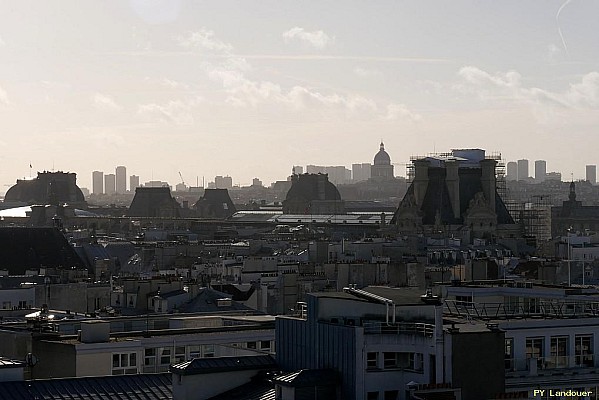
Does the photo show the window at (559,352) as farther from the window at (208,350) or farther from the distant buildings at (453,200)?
the distant buildings at (453,200)

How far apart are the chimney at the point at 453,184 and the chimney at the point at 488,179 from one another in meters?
2.25

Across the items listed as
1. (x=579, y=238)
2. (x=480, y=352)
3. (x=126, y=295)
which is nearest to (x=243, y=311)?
(x=126, y=295)

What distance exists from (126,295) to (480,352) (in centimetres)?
3938

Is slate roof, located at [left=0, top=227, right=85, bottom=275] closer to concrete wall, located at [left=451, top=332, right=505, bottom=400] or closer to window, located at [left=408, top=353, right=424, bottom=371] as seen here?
window, located at [left=408, top=353, right=424, bottom=371]

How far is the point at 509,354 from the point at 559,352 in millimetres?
1492

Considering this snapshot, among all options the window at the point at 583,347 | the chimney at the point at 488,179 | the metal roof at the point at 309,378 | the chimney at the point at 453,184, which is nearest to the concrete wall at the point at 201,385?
the metal roof at the point at 309,378

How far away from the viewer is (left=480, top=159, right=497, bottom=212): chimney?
488 ft

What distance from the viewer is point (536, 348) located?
30.8m

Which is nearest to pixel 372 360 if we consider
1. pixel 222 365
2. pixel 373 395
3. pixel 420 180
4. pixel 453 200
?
pixel 373 395

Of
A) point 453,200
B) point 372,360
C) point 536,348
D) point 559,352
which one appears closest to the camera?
point 372,360

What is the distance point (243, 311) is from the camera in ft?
185

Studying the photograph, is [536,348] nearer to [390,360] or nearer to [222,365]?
[390,360]

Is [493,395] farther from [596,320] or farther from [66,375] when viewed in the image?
[66,375]

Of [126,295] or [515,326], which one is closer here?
[515,326]
